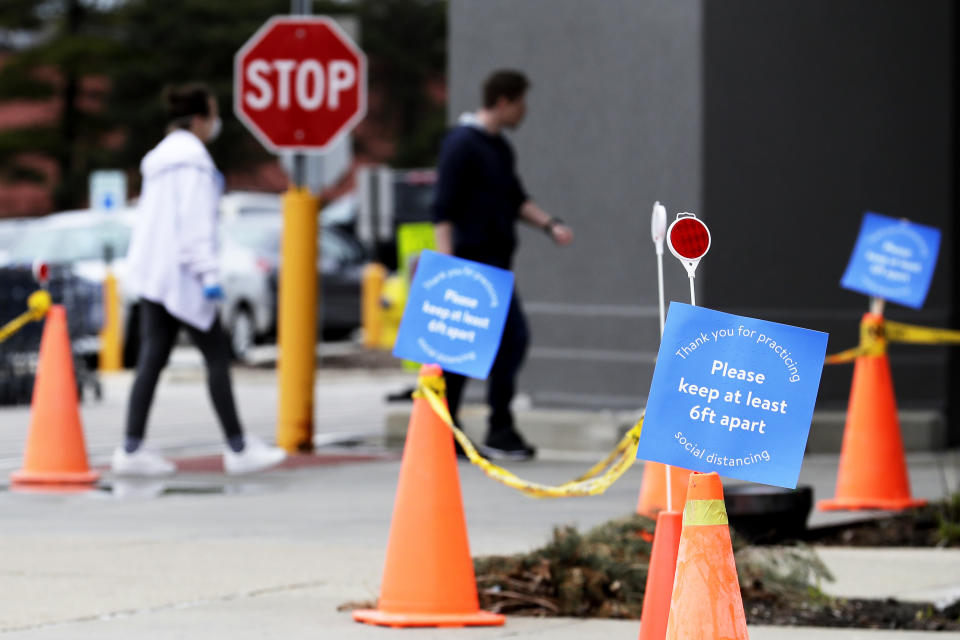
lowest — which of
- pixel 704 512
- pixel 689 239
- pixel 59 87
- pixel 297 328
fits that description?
pixel 297 328

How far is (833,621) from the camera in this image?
575 cm

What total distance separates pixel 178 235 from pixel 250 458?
3.97 feet

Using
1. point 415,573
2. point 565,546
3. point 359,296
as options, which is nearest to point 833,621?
point 565,546

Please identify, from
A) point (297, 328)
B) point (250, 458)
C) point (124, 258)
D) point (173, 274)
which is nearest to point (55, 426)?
point (173, 274)

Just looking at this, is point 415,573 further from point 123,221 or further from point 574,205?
point 123,221

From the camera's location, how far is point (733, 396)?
396cm

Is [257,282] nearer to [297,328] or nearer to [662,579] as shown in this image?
[297,328]

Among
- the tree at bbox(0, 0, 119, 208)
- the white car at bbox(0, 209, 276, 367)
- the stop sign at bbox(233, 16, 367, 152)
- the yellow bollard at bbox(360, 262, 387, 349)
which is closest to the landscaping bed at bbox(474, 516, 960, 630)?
the stop sign at bbox(233, 16, 367, 152)

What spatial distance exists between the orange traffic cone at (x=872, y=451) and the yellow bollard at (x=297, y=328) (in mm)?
3376

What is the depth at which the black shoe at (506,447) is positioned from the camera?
10.0 meters

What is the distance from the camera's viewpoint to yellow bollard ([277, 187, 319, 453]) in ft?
34.6

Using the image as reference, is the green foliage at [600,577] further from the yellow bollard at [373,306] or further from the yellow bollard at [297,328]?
the yellow bollard at [373,306]

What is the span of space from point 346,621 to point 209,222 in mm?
4201

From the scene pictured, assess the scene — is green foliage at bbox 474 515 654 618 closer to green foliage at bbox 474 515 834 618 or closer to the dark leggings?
green foliage at bbox 474 515 834 618
